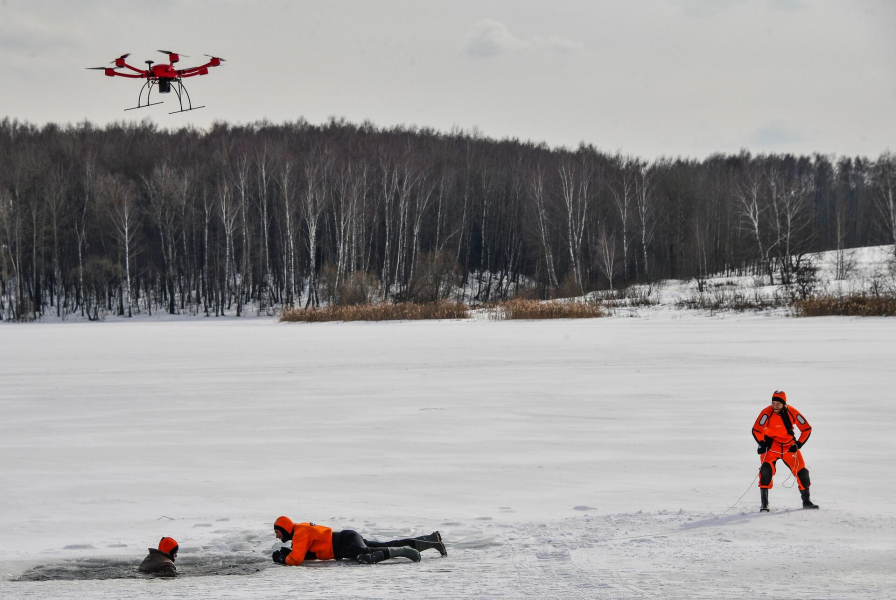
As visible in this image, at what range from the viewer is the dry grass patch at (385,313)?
30.5m

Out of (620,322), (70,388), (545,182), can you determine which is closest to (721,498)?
(70,388)

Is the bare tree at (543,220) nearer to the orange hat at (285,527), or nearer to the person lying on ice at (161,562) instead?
the orange hat at (285,527)

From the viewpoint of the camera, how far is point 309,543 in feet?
15.7

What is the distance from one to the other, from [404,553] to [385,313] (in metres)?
26.2

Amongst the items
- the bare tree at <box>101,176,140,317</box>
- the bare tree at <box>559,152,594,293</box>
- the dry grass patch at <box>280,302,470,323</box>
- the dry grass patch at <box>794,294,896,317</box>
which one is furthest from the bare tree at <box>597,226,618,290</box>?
the bare tree at <box>101,176,140,317</box>

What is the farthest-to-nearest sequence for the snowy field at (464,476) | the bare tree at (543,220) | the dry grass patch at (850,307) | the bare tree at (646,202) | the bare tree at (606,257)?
the bare tree at (646,202) < the bare tree at (543,220) < the bare tree at (606,257) < the dry grass patch at (850,307) < the snowy field at (464,476)

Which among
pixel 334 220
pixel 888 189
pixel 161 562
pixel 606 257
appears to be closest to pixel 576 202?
pixel 606 257

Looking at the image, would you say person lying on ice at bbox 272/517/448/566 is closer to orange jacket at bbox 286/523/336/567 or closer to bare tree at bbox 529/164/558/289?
orange jacket at bbox 286/523/336/567

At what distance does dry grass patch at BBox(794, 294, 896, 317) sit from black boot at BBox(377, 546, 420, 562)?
77.7 feet

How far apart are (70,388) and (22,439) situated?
431cm

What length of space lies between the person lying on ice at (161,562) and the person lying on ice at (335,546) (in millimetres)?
596

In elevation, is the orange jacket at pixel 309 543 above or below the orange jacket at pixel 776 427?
below

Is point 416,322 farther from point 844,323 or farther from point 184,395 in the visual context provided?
point 184,395

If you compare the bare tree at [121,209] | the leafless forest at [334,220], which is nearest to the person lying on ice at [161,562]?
the leafless forest at [334,220]
